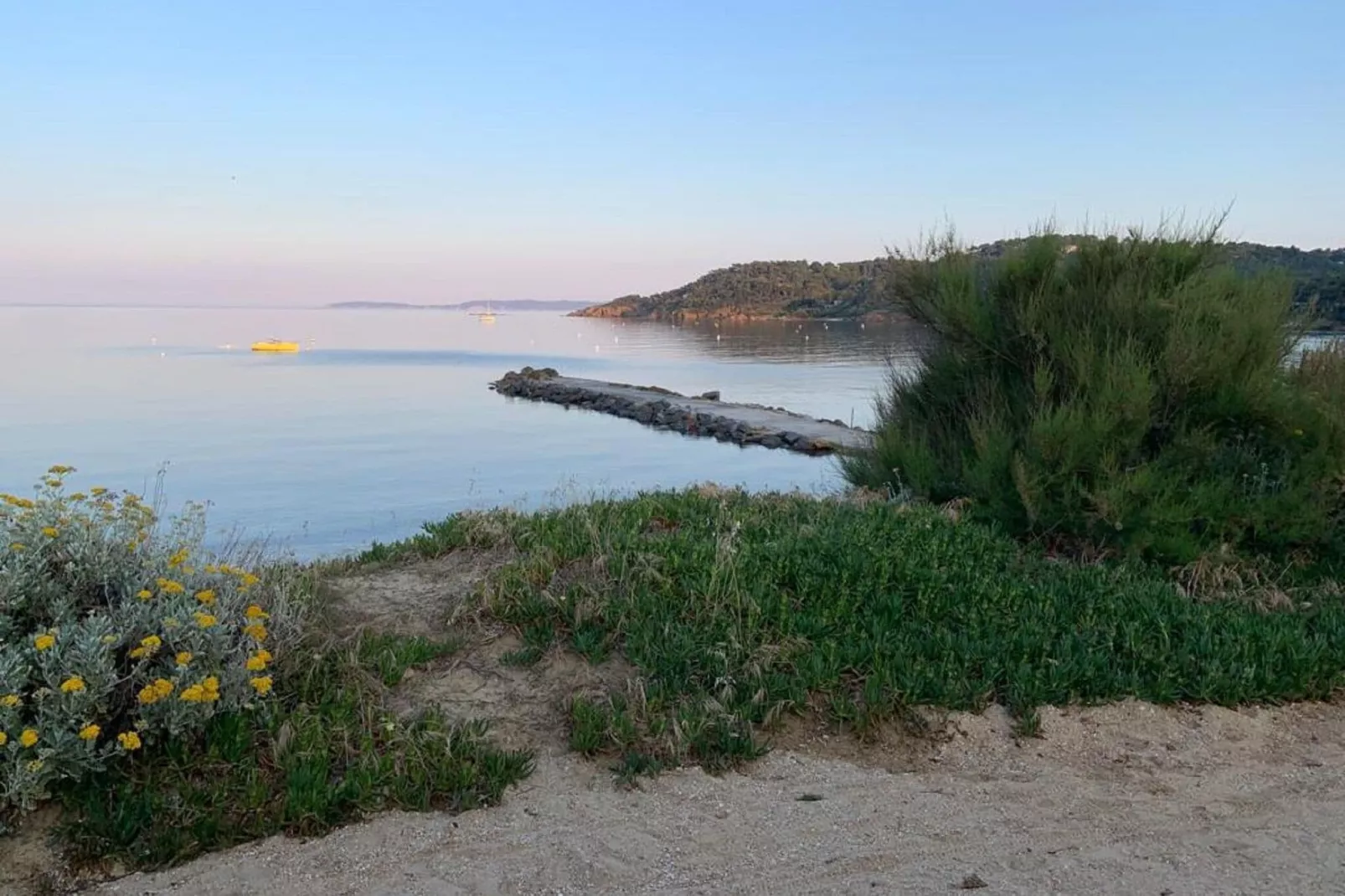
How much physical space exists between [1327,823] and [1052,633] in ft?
5.52

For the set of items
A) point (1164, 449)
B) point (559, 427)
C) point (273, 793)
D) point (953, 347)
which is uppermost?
point (953, 347)

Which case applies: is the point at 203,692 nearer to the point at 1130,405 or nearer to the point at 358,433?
the point at 1130,405

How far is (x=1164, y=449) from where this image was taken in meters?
8.03

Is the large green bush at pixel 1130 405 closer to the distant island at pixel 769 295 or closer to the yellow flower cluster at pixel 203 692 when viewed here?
the yellow flower cluster at pixel 203 692

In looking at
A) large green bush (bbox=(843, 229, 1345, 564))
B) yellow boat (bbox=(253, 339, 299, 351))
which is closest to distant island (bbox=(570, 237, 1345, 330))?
yellow boat (bbox=(253, 339, 299, 351))

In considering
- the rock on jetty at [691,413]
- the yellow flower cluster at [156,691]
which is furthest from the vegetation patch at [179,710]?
the rock on jetty at [691,413]

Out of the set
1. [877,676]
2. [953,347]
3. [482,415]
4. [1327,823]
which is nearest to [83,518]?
[877,676]

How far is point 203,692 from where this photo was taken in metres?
4.10

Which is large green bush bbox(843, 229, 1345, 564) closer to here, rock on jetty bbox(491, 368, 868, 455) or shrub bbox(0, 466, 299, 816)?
shrub bbox(0, 466, 299, 816)

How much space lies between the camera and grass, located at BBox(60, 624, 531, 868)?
3.95m

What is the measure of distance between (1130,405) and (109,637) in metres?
6.84

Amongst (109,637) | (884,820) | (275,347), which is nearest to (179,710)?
(109,637)

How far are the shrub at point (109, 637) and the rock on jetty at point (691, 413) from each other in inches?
691

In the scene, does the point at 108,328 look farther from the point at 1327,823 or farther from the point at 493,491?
the point at 1327,823
